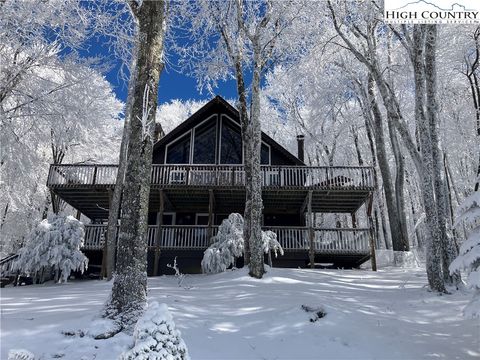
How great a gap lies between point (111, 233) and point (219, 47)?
26.5 feet

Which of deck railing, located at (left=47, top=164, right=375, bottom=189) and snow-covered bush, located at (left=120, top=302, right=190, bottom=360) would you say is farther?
deck railing, located at (left=47, top=164, right=375, bottom=189)

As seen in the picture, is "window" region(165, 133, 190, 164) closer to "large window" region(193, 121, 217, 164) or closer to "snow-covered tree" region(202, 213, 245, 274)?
"large window" region(193, 121, 217, 164)

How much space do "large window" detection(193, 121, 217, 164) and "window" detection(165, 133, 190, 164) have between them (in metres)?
0.42

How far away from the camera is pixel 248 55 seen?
48.5ft

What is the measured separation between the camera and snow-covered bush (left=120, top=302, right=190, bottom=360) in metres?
3.62

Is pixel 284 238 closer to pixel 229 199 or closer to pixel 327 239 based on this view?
pixel 327 239

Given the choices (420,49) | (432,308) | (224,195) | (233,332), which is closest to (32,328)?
(233,332)

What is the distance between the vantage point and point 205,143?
19.3m

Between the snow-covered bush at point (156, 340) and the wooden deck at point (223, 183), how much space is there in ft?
39.1

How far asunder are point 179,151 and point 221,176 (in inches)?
161

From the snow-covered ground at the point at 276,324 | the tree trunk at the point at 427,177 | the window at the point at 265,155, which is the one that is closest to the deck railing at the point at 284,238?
the window at the point at 265,155

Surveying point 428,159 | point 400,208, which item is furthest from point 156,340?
point 400,208

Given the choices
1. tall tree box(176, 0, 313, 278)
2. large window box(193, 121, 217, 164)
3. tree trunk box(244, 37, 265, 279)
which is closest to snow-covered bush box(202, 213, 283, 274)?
tall tree box(176, 0, 313, 278)

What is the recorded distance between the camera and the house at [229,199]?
49.8ft
